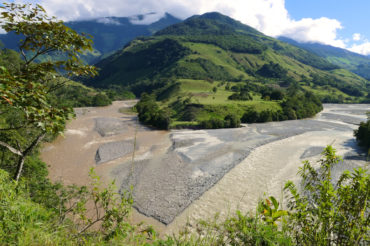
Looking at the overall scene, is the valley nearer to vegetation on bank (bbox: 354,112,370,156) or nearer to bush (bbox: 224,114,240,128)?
vegetation on bank (bbox: 354,112,370,156)

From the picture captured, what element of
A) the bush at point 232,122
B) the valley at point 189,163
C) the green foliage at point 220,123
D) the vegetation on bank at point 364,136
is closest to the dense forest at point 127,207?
the valley at point 189,163

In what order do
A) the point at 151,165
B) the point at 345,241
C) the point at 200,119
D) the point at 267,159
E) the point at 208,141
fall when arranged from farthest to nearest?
the point at 200,119, the point at 208,141, the point at 267,159, the point at 151,165, the point at 345,241

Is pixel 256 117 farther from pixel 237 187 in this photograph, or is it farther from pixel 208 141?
Result: pixel 237 187

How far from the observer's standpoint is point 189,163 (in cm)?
3788

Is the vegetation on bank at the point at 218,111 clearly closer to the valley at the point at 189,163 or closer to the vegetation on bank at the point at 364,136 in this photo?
the valley at the point at 189,163

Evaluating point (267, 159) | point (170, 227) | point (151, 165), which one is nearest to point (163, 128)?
point (151, 165)

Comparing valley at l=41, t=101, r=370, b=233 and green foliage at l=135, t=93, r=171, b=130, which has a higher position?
green foliage at l=135, t=93, r=171, b=130

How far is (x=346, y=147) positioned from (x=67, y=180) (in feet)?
191

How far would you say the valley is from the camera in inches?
1022

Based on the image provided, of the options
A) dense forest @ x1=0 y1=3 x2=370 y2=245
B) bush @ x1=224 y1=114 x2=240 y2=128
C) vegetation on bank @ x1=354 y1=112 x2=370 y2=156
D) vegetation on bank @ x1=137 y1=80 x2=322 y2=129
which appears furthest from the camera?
vegetation on bank @ x1=137 y1=80 x2=322 y2=129

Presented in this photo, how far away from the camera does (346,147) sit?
158 ft

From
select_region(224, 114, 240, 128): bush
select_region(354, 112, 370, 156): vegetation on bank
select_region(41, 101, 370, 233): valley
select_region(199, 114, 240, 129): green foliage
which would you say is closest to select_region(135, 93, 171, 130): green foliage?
select_region(41, 101, 370, 233): valley

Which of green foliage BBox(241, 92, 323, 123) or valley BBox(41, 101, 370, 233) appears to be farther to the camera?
green foliage BBox(241, 92, 323, 123)

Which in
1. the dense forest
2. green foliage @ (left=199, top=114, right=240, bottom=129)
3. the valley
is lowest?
the valley
